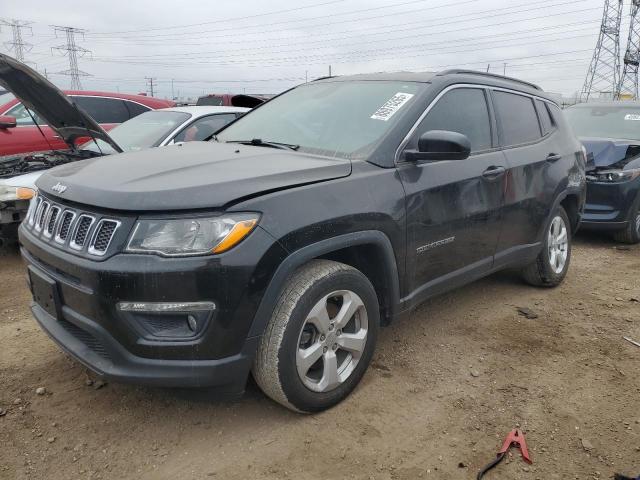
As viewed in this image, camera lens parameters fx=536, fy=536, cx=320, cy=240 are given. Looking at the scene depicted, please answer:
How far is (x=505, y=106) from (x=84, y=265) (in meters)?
3.18

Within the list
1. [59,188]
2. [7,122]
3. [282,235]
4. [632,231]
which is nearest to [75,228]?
[59,188]

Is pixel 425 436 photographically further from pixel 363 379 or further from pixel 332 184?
pixel 332 184

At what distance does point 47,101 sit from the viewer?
187 inches

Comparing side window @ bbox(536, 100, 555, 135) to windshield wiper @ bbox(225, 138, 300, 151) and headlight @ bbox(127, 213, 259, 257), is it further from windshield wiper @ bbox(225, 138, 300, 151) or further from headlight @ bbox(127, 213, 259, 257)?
headlight @ bbox(127, 213, 259, 257)

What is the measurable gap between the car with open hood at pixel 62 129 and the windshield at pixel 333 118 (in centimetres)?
150

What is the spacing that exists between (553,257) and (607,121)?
3844mm

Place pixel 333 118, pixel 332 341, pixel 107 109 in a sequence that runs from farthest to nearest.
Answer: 1. pixel 107 109
2. pixel 333 118
3. pixel 332 341

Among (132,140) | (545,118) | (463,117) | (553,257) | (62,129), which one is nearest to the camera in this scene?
(463,117)

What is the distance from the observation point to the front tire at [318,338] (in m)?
2.43

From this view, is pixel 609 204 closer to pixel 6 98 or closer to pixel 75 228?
pixel 75 228

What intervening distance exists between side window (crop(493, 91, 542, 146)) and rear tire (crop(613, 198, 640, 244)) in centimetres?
278

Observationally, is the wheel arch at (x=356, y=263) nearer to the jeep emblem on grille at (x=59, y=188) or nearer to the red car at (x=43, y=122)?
the jeep emblem on grille at (x=59, y=188)

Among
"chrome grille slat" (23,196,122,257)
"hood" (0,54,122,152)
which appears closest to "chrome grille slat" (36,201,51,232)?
"chrome grille slat" (23,196,122,257)

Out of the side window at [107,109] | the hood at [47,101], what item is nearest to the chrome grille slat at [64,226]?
the hood at [47,101]
